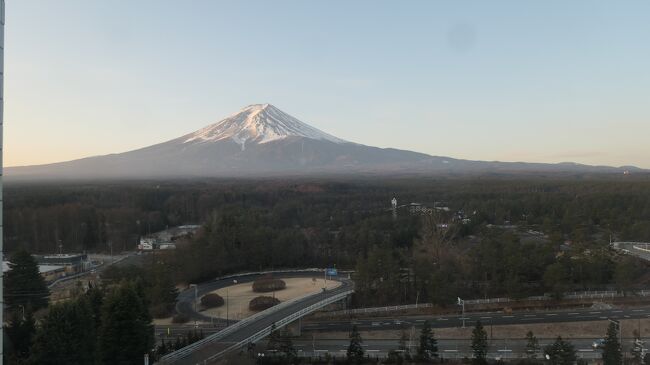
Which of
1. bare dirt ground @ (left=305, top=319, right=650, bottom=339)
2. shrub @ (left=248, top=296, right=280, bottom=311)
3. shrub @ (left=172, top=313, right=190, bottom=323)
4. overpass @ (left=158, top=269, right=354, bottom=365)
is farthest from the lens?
shrub @ (left=248, top=296, right=280, bottom=311)

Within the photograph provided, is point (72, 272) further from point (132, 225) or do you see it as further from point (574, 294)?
point (574, 294)

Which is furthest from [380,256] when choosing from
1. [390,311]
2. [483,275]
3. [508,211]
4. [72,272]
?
[508,211]

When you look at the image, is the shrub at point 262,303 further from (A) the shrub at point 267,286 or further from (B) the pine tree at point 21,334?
(B) the pine tree at point 21,334

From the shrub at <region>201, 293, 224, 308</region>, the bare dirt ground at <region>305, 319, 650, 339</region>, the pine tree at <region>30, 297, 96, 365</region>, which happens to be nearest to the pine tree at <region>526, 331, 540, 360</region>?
the bare dirt ground at <region>305, 319, 650, 339</region>

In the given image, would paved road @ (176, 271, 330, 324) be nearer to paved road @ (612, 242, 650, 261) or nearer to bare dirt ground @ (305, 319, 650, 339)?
bare dirt ground @ (305, 319, 650, 339)

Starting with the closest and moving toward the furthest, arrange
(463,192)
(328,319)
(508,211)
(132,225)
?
(328,319)
(132,225)
(508,211)
(463,192)

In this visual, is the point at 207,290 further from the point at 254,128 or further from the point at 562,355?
the point at 254,128
